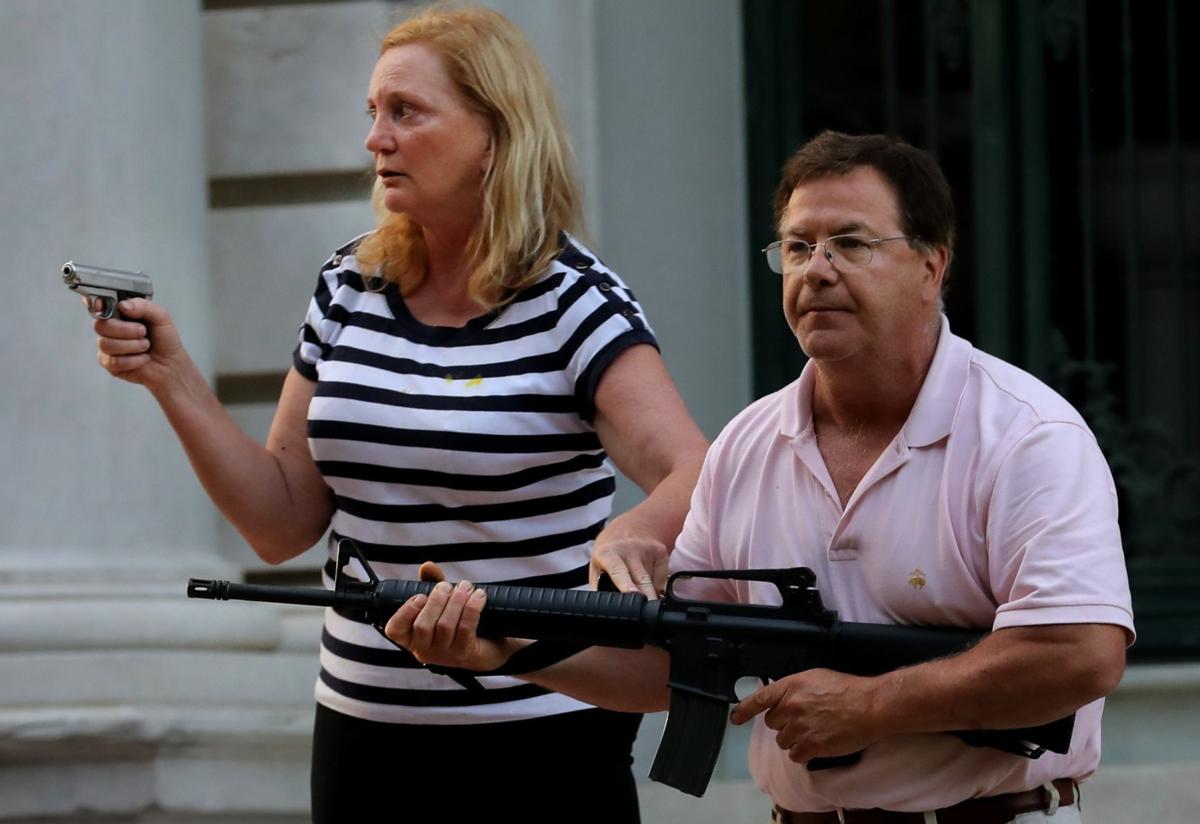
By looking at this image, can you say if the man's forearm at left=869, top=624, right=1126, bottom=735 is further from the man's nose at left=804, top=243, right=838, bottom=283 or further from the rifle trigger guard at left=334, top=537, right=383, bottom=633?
the rifle trigger guard at left=334, top=537, right=383, bottom=633

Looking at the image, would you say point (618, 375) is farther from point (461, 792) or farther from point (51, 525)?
point (51, 525)

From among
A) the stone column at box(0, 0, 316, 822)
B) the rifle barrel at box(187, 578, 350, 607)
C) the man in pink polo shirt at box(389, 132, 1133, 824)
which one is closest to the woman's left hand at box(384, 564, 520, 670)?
the man in pink polo shirt at box(389, 132, 1133, 824)

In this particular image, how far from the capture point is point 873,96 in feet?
17.8

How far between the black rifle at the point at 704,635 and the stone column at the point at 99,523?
2.19 metres

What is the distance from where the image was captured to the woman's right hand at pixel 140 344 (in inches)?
123

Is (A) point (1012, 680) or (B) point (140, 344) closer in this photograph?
(A) point (1012, 680)

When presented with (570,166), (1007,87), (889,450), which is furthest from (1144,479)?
(889,450)

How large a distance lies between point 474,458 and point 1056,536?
1076mm

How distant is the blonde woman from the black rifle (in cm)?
28

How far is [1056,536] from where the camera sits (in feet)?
7.54

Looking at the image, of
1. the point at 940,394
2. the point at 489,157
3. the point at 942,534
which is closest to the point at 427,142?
the point at 489,157

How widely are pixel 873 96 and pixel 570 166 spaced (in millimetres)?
2283

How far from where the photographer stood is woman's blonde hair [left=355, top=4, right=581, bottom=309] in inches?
124

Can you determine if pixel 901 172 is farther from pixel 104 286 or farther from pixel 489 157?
pixel 104 286
